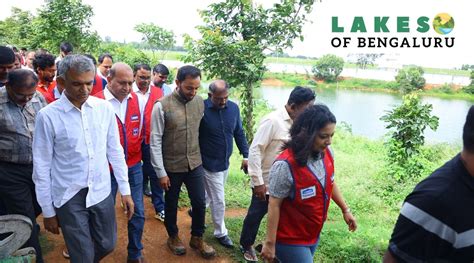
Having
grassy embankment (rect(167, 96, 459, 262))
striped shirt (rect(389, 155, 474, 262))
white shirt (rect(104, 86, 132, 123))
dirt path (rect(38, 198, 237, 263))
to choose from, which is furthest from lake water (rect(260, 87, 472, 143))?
striped shirt (rect(389, 155, 474, 262))

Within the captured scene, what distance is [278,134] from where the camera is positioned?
296 cm

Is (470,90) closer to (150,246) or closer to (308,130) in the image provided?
(150,246)

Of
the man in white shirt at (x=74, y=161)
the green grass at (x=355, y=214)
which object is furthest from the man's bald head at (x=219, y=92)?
the green grass at (x=355, y=214)

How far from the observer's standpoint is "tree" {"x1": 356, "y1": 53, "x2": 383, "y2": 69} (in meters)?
47.8

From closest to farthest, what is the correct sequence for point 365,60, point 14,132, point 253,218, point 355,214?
1. point 14,132
2. point 253,218
3. point 355,214
4. point 365,60

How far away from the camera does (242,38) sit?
525 centimetres

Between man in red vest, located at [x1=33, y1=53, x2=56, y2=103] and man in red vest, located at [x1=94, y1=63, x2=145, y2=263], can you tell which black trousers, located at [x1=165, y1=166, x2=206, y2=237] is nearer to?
man in red vest, located at [x1=94, y1=63, x2=145, y2=263]

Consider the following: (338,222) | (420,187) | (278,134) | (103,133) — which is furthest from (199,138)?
(338,222)

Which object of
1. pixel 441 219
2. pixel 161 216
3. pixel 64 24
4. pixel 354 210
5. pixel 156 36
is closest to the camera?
pixel 441 219

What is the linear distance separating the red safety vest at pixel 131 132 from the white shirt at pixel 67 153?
721 millimetres

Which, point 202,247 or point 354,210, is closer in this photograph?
point 202,247

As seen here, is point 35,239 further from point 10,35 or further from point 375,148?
point 10,35

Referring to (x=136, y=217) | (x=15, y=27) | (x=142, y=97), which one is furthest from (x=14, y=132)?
(x=15, y=27)

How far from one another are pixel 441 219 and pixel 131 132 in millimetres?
2463
